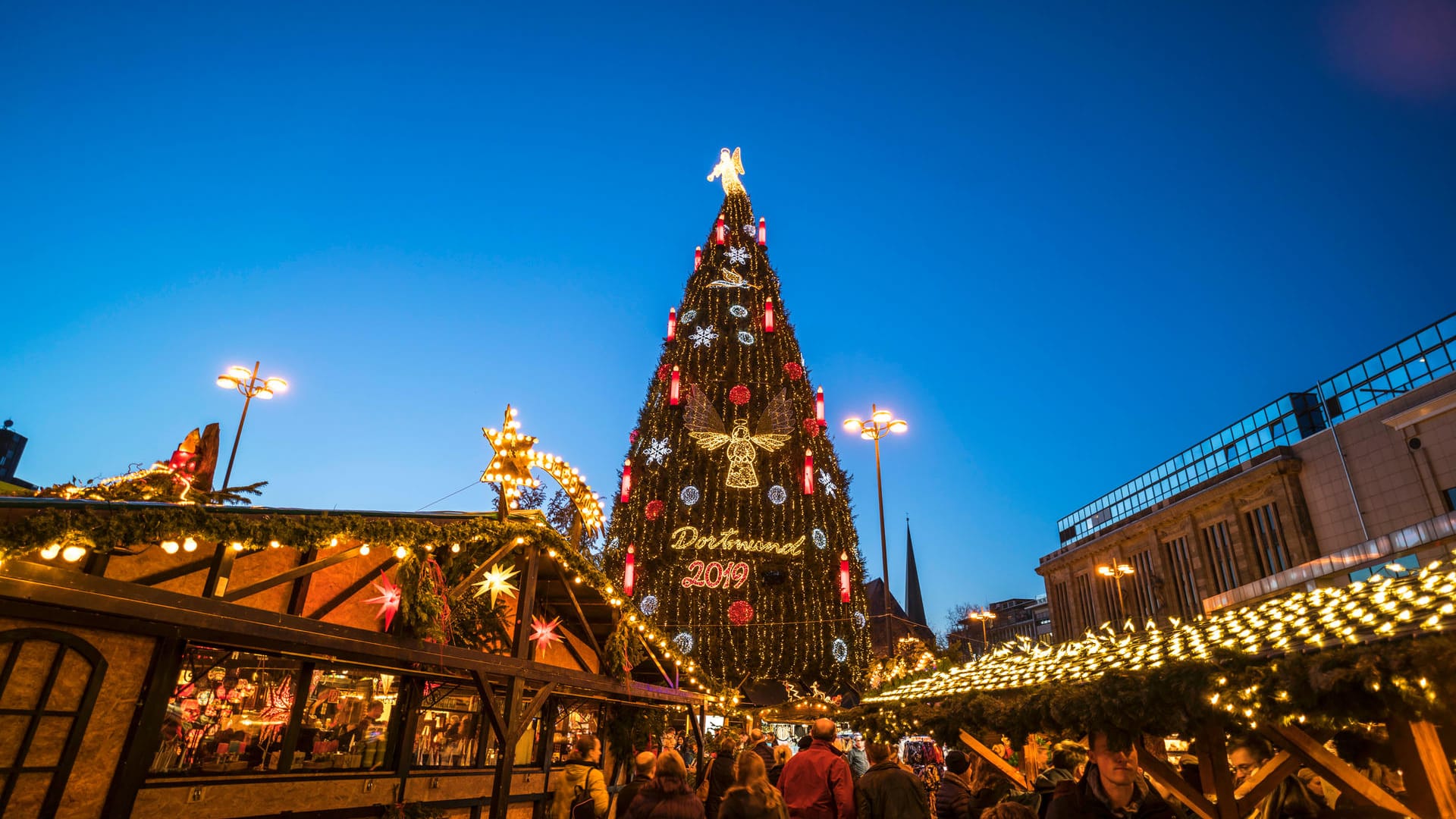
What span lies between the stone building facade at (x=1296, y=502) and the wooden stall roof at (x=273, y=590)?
19933mm

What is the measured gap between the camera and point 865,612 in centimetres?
3272

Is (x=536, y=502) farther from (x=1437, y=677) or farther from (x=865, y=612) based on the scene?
(x=1437, y=677)

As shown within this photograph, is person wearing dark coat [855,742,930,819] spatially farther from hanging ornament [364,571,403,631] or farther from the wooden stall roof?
hanging ornament [364,571,403,631]

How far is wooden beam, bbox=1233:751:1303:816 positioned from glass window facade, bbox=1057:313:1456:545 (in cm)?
3743

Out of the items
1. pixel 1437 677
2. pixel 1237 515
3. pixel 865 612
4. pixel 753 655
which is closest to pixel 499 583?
pixel 1437 677

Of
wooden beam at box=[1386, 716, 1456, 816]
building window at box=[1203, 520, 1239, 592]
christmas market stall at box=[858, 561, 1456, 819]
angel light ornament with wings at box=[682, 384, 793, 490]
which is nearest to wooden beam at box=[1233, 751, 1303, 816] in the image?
christmas market stall at box=[858, 561, 1456, 819]

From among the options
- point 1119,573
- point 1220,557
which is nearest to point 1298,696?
point 1119,573

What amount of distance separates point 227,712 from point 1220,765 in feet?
39.3

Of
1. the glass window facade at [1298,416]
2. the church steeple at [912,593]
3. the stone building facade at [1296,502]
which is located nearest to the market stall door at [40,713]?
the stone building facade at [1296,502]

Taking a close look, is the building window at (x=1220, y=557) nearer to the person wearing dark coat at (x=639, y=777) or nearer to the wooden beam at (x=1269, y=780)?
the wooden beam at (x=1269, y=780)

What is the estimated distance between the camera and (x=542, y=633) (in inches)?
432

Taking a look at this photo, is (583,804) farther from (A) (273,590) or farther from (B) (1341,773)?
(B) (1341,773)

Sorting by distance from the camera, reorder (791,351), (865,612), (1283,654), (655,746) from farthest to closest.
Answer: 1. (791,351)
2. (865,612)
3. (655,746)
4. (1283,654)

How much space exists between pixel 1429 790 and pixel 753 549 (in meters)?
25.8
